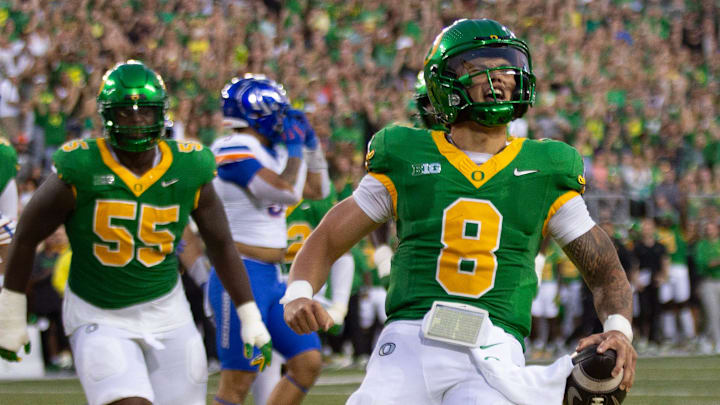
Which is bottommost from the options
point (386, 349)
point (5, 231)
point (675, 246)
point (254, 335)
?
point (675, 246)

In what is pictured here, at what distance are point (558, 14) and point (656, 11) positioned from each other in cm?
170

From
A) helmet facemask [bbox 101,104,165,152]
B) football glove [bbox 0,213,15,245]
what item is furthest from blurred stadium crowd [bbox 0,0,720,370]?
helmet facemask [bbox 101,104,165,152]

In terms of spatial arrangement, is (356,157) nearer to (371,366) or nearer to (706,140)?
(706,140)

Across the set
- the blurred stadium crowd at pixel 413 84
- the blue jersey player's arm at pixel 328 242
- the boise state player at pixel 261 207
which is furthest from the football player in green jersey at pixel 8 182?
the blurred stadium crowd at pixel 413 84

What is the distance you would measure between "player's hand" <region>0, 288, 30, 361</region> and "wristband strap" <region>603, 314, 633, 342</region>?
7.64ft

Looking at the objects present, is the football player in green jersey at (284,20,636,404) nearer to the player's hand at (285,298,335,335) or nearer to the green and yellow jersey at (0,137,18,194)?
the player's hand at (285,298,335,335)

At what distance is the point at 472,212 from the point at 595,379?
0.59 m

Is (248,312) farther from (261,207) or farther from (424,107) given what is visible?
(424,107)

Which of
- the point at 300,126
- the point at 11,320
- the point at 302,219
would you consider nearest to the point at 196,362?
the point at 11,320

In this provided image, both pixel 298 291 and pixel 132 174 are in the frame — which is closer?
pixel 298 291

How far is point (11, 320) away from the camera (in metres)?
4.37

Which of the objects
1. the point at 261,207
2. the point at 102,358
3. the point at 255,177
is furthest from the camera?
the point at 261,207

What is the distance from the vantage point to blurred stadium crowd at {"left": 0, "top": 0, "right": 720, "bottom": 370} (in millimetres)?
11828

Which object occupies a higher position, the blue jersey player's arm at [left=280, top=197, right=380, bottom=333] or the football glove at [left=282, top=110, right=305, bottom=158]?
the blue jersey player's arm at [left=280, top=197, right=380, bottom=333]
